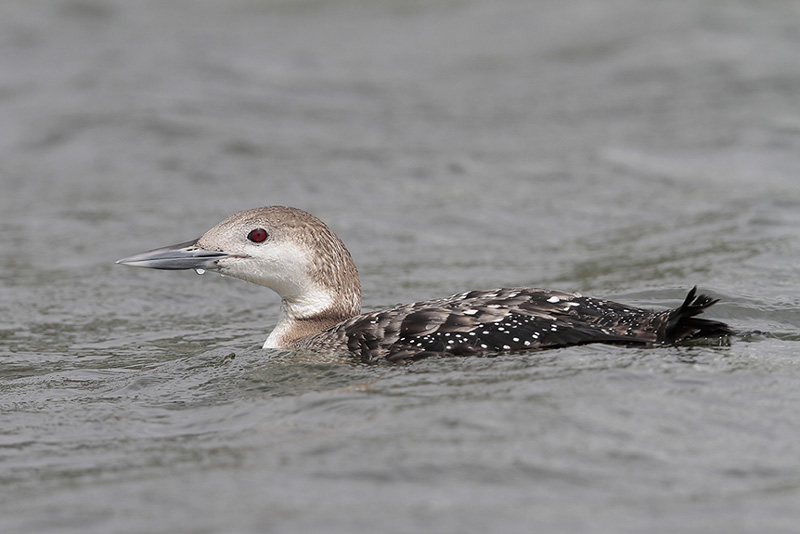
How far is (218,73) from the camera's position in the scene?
1431 centimetres

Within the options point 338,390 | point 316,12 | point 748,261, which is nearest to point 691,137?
point 748,261

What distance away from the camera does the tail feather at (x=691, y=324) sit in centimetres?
475

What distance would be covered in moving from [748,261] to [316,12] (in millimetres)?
11005

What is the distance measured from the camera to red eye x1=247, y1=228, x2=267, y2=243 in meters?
5.64

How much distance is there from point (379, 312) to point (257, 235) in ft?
2.51

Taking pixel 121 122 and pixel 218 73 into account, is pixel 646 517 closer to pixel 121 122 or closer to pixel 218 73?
pixel 121 122

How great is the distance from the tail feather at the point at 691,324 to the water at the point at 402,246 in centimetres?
9

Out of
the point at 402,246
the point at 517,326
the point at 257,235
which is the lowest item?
the point at 517,326

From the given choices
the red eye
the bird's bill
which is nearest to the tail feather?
the red eye

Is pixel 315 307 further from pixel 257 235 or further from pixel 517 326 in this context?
pixel 517 326

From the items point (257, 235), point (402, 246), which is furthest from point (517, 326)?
point (402, 246)

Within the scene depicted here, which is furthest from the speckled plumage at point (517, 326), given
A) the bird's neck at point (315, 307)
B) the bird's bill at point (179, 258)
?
the bird's bill at point (179, 258)

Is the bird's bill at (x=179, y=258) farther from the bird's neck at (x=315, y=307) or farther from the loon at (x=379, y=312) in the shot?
the bird's neck at (x=315, y=307)

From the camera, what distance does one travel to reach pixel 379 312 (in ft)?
17.7
